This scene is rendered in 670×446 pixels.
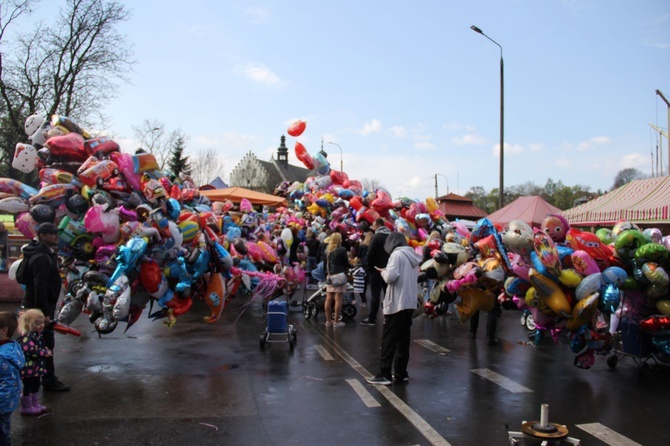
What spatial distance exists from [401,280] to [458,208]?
30.2m

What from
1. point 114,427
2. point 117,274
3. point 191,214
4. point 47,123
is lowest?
point 114,427

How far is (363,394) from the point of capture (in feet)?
21.6

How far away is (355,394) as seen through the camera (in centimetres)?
660

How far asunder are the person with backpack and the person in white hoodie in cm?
382

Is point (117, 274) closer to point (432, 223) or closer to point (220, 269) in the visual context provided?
point (220, 269)

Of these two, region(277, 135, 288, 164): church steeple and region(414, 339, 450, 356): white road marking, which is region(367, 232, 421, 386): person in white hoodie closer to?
region(414, 339, 450, 356): white road marking

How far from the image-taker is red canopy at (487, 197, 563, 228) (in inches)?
722

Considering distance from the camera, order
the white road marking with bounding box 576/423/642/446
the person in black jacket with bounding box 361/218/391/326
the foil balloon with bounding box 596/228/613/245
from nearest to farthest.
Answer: the white road marking with bounding box 576/423/642/446 → the foil balloon with bounding box 596/228/613/245 → the person in black jacket with bounding box 361/218/391/326

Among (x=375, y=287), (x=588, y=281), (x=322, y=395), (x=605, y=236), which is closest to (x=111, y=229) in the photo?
(x=322, y=395)

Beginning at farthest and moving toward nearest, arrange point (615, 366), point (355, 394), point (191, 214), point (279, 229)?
point (279, 229), point (191, 214), point (615, 366), point (355, 394)

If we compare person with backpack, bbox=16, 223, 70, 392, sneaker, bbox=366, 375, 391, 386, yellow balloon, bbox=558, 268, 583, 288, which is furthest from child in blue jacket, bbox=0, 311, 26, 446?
yellow balloon, bbox=558, 268, 583, 288

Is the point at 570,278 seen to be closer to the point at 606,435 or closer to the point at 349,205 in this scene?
the point at 606,435

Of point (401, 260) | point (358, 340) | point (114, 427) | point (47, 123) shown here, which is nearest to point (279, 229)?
point (358, 340)

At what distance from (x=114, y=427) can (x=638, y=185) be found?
18.0 m
